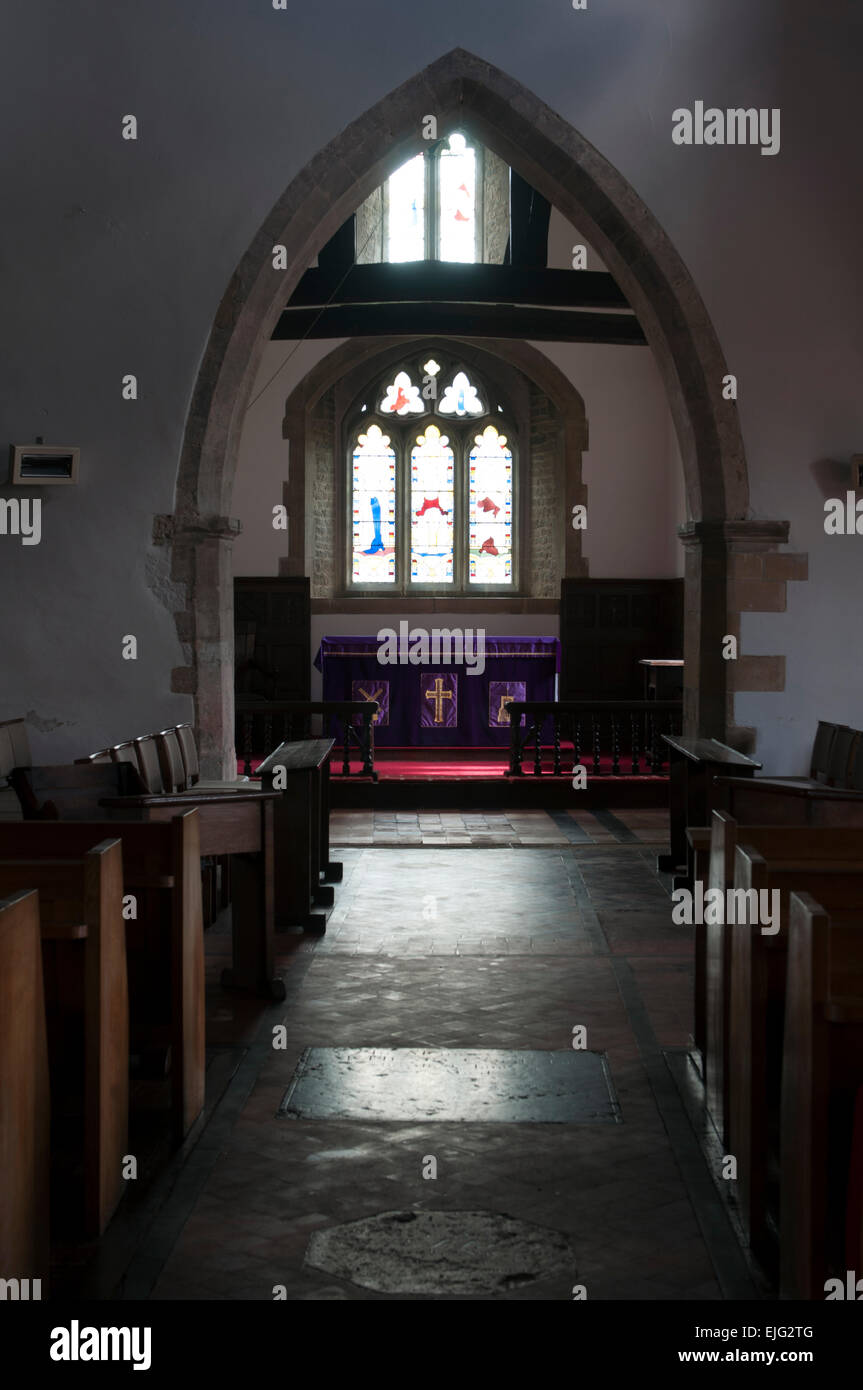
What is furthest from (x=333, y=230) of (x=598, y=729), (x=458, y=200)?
(x=458, y=200)

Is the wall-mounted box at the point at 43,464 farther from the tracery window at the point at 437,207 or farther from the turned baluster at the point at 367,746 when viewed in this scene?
the tracery window at the point at 437,207

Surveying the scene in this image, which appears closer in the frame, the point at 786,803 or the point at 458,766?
the point at 786,803

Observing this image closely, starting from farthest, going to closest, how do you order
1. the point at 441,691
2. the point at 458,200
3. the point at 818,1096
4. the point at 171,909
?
the point at 458,200
the point at 441,691
the point at 171,909
the point at 818,1096

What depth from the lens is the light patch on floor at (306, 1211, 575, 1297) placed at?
8.30 ft

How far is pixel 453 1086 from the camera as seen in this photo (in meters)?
3.68

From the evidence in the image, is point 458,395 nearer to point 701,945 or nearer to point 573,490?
point 573,490

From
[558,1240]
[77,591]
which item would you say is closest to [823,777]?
[77,591]

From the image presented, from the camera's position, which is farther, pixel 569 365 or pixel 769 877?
pixel 569 365

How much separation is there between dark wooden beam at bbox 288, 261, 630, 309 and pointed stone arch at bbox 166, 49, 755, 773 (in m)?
2.63

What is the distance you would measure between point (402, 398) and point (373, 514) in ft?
4.22

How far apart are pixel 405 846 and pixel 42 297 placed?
372 centimetres

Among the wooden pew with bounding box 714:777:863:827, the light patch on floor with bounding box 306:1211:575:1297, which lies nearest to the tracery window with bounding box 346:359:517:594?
the wooden pew with bounding box 714:777:863:827

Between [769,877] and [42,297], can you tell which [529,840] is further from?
[769,877]
